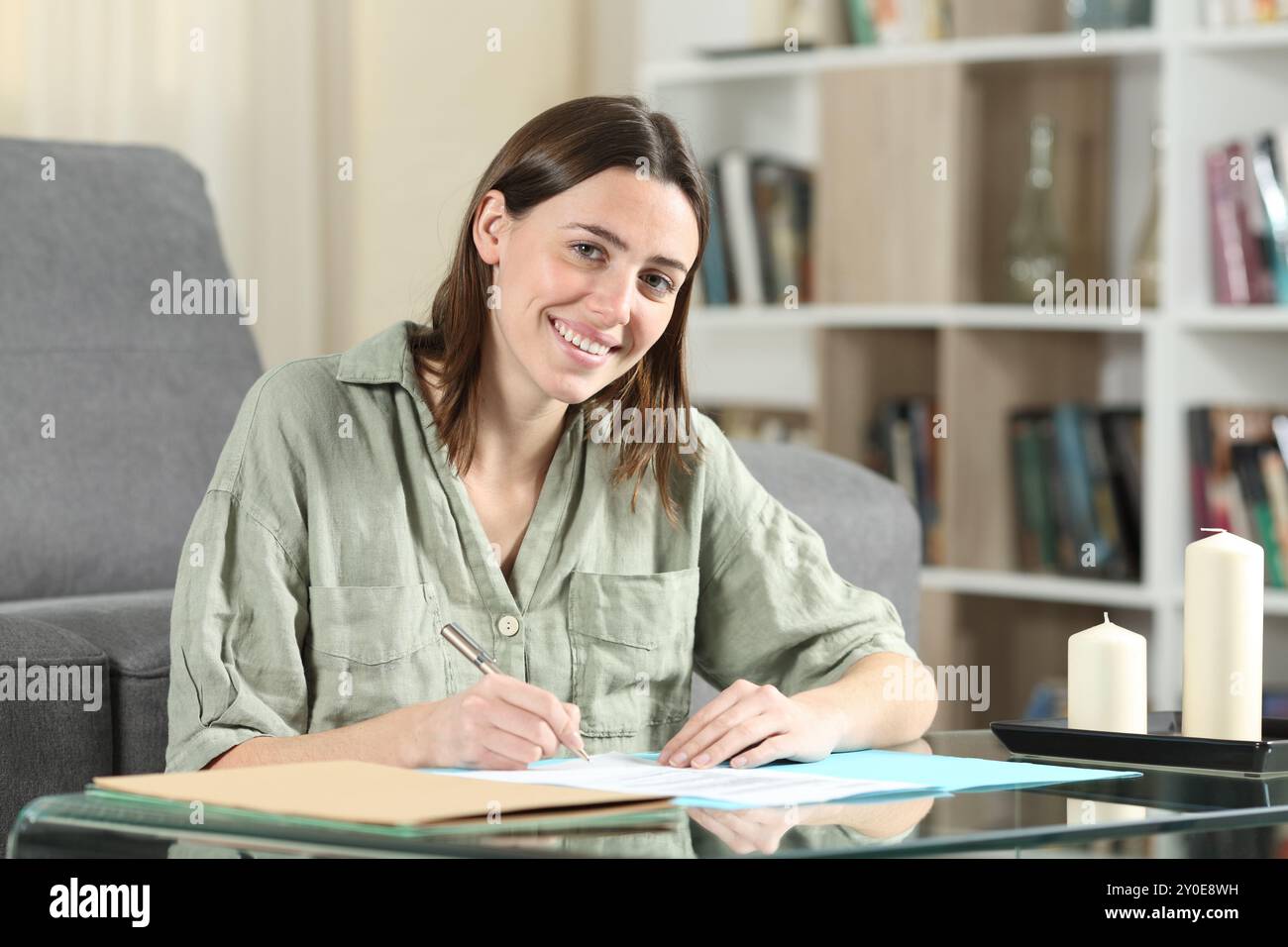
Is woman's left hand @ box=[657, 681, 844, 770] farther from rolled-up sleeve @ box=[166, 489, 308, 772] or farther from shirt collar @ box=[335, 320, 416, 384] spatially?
shirt collar @ box=[335, 320, 416, 384]

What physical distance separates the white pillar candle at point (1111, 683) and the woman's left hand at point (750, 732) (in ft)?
0.57

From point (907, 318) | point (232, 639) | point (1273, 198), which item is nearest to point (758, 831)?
point (232, 639)

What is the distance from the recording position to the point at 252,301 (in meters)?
2.91

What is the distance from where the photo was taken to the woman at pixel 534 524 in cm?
129

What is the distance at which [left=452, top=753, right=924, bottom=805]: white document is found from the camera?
98 centimetres

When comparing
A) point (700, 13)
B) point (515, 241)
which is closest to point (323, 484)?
point (515, 241)

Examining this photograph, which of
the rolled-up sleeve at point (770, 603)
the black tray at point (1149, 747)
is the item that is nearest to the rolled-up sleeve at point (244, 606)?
the rolled-up sleeve at point (770, 603)

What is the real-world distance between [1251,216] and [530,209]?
164 centimetres

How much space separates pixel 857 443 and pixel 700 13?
2.97ft

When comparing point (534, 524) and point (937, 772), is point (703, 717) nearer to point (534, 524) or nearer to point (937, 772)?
point (937, 772)

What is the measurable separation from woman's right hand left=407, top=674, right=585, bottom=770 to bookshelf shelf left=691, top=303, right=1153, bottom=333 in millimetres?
1906

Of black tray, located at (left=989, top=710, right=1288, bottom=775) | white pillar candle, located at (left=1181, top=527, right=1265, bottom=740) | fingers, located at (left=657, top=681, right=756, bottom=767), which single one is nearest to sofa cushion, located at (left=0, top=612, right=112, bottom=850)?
fingers, located at (left=657, top=681, right=756, bottom=767)

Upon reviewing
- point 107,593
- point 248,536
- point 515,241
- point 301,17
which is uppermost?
point 301,17
